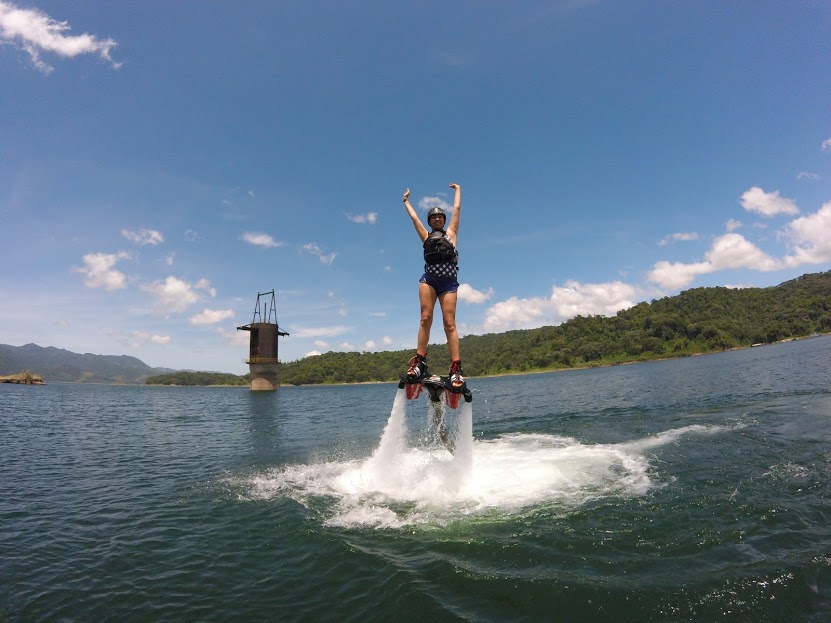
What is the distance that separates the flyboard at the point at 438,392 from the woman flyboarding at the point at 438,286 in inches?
4.5

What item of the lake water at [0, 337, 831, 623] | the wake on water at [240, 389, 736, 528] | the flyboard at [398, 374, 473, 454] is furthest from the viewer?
the wake on water at [240, 389, 736, 528]

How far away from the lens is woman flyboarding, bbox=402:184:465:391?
972cm

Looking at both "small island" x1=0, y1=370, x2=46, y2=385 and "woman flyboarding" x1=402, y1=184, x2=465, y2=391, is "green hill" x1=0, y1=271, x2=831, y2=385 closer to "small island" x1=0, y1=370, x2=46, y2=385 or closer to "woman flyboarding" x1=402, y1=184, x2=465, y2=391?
"small island" x1=0, y1=370, x2=46, y2=385

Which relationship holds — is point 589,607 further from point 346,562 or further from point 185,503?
point 185,503

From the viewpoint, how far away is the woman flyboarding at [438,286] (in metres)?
9.72

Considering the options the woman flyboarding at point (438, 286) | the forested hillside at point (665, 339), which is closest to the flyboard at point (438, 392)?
the woman flyboarding at point (438, 286)

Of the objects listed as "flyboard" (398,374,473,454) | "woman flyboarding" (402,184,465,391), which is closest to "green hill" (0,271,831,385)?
"flyboard" (398,374,473,454)

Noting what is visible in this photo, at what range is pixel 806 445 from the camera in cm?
1406

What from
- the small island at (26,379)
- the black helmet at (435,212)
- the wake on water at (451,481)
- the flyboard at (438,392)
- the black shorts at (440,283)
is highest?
the black helmet at (435,212)

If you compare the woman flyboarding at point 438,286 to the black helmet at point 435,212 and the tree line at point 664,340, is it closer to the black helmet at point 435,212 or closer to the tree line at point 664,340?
the black helmet at point 435,212

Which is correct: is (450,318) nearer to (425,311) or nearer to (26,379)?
(425,311)

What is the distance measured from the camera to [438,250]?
9.65m

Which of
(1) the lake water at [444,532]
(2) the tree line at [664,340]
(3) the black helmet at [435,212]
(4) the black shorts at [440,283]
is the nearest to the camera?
(1) the lake water at [444,532]

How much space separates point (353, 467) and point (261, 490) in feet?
11.2
